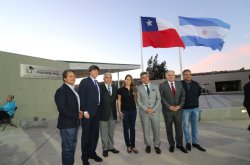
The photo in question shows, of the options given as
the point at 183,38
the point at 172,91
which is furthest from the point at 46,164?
the point at 183,38

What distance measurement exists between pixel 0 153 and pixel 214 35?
9.03 meters

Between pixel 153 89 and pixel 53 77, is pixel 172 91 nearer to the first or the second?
pixel 153 89

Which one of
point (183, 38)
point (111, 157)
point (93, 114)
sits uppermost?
point (183, 38)

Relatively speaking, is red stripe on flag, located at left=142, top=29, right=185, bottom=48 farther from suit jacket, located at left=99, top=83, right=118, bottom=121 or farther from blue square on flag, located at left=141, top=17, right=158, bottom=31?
suit jacket, located at left=99, top=83, right=118, bottom=121

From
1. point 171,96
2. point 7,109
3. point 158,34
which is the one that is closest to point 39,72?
point 7,109

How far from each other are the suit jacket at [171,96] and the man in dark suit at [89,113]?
5.11ft

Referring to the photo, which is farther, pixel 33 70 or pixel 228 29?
pixel 33 70

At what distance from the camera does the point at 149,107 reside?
504 cm

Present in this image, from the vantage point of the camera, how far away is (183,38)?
9430mm

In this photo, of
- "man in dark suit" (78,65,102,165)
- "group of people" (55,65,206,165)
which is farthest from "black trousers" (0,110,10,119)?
"man in dark suit" (78,65,102,165)

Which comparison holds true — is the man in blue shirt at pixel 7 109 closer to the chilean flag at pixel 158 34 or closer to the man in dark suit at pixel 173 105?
the chilean flag at pixel 158 34

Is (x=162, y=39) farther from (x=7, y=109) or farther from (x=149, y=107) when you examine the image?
(x=7, y=109)

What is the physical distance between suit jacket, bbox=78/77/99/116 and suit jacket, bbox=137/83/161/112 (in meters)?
1.14

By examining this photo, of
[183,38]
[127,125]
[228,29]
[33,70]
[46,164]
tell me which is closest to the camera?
[46,164]
